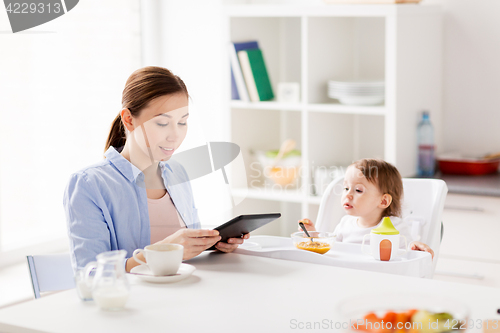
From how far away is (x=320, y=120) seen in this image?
293 centimetres

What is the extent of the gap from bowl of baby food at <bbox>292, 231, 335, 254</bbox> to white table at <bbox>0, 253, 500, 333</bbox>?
11 centimetres

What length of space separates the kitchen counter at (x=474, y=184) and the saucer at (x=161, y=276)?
1.49 metres

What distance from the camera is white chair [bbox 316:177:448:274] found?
1.85 meters

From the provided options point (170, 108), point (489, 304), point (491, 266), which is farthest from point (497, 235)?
point (170, 108)

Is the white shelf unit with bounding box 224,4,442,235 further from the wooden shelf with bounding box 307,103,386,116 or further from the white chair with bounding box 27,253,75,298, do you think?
the white chair with bounding box 27,253,75,298

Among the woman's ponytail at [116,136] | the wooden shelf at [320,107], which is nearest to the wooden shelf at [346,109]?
the wooden shelf at [320,107]

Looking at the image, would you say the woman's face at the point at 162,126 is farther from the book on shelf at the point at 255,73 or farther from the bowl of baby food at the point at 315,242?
the book on shelf at the point at 255,73

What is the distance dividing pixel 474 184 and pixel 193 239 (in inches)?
60.5

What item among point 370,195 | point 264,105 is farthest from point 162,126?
point 264,105

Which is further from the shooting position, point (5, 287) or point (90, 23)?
point (90, 23)

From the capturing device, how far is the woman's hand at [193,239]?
4.57ft

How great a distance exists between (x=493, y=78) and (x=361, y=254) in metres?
1.64

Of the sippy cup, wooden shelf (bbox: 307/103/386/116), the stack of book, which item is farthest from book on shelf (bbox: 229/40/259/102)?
the sippy cup

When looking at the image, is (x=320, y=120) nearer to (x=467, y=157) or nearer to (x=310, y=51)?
(x=310, y=51)
